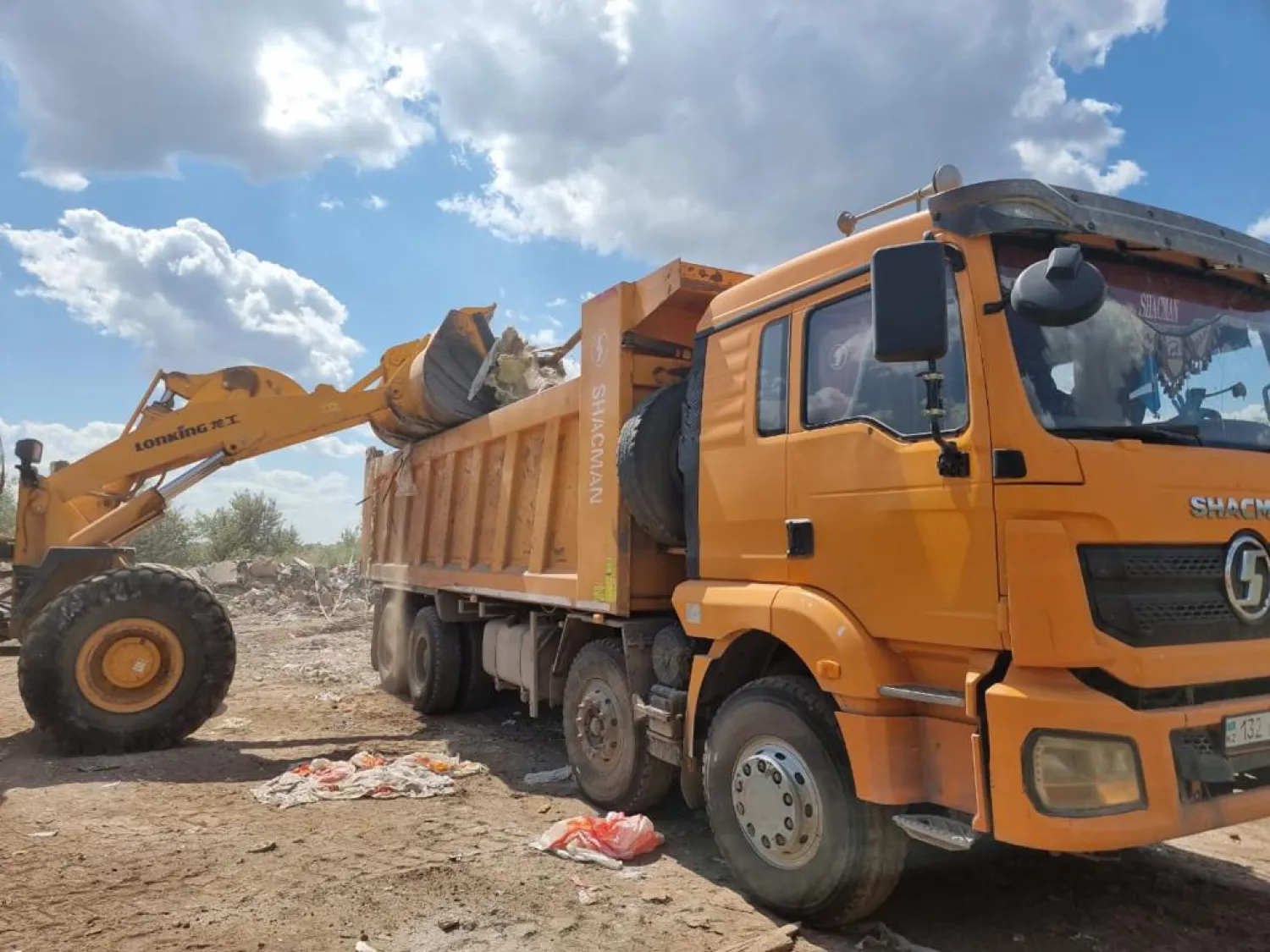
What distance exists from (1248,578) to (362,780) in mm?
4898

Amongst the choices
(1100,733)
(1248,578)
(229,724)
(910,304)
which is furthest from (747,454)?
(229,724)

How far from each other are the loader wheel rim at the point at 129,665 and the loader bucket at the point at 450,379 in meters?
2.76

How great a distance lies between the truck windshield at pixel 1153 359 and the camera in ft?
10.4

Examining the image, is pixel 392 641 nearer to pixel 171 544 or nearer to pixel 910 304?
pixel 910 304

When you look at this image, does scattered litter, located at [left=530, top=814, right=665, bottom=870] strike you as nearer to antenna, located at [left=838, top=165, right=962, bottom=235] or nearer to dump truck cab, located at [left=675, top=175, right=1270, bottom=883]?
dump truck cab, located at [left=675, top=175, right=1270, bottom=883]

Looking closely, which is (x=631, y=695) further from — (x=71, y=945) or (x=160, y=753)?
(x=160, y=753)

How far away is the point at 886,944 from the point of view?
3.41m

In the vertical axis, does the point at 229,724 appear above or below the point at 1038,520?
below

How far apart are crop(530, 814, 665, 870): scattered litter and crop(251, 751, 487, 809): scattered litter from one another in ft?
4.49

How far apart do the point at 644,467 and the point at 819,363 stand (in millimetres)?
1242

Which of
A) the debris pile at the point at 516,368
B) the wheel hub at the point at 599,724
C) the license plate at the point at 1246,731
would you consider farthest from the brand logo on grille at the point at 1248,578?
the debris pile at the point at 516,368

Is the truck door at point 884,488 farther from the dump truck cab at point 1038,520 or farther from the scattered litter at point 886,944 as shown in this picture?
the scattered litter at point 886,944

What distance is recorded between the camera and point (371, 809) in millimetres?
5250

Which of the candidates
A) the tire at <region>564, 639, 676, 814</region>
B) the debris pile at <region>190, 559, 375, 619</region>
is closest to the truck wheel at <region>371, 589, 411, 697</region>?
the tire at <region>564, 639, 676, 814</region>
